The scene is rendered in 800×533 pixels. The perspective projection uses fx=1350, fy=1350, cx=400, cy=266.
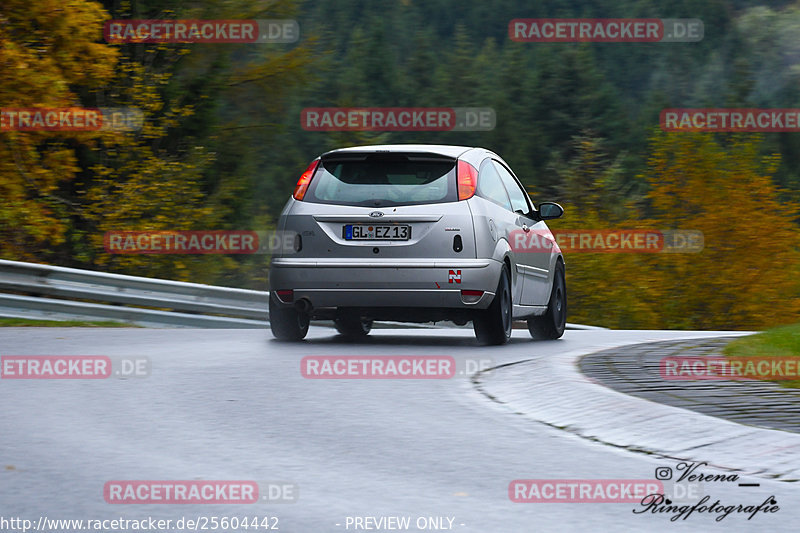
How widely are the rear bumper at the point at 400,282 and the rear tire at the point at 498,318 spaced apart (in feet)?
0.89

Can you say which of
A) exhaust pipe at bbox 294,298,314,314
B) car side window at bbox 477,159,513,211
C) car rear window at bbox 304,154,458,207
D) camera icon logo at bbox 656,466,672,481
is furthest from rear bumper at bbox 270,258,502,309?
camera icon logo at bbox 656,466,672,481

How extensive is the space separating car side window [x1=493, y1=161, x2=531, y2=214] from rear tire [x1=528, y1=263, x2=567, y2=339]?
102 cm

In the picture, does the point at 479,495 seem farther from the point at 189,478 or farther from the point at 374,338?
the point at 374,338

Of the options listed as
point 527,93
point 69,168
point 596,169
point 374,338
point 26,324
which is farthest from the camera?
point 527,93

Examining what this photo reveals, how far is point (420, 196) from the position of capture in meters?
11.6

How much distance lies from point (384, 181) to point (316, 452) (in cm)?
536

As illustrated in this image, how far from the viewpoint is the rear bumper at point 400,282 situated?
11.4m

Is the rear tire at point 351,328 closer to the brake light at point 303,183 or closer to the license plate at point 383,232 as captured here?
the brake light at point 303,183

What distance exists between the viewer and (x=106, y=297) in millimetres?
15195

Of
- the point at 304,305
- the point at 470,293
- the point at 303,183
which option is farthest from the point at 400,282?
the point at 303,183

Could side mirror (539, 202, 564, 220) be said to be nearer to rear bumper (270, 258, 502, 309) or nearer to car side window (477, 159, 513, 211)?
car side window (477, 159, 513, 211)

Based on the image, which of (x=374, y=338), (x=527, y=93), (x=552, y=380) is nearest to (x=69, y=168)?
(x=374, y=338)

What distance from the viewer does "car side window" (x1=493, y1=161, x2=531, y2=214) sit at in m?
13.1

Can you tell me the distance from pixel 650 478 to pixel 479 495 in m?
0.85
